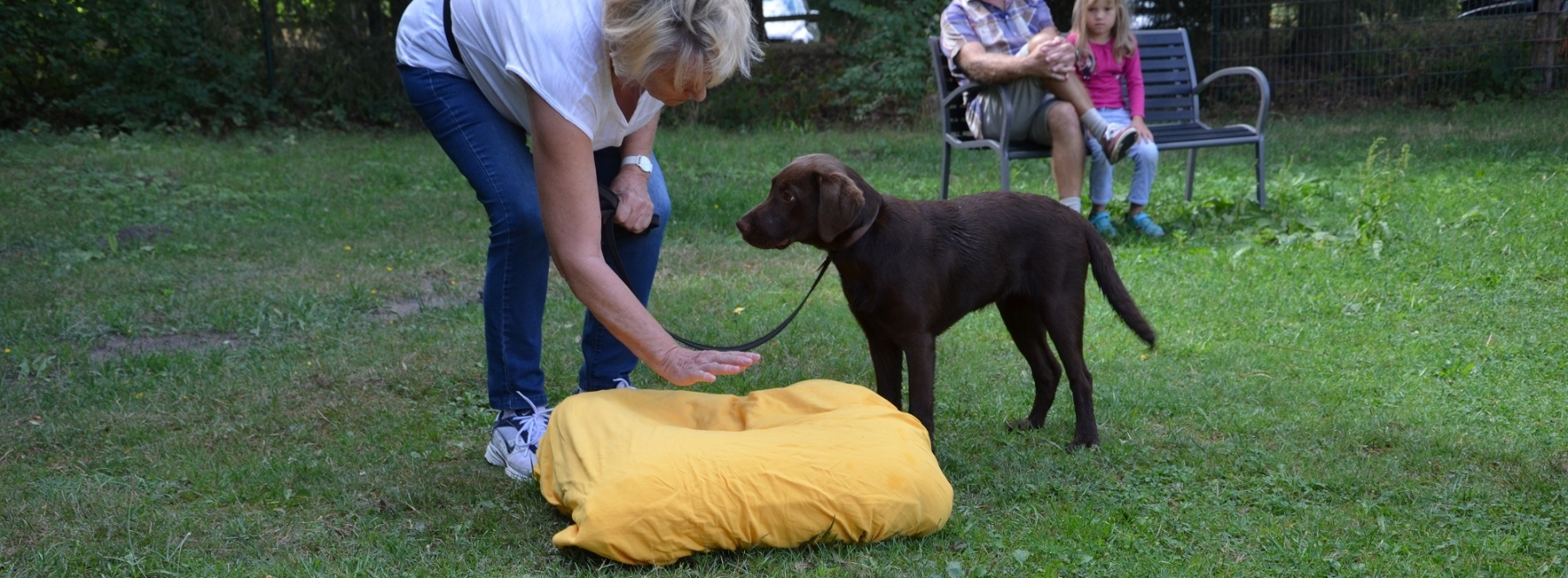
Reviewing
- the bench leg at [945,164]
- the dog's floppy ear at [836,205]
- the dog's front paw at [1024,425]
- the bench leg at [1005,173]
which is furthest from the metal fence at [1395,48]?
the dog's floppy ear at [836,205]

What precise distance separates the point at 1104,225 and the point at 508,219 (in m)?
4.12

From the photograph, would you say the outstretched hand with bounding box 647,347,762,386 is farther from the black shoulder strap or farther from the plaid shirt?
the plaid shirt

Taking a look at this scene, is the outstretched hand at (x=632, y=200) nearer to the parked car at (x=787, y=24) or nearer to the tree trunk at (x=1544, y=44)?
Result: the tree trunk at (x=1544, y=44)

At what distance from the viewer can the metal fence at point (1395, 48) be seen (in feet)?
37.3

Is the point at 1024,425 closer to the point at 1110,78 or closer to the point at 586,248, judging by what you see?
the point at 586,248

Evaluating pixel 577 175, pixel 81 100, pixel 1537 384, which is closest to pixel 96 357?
pixel 577 175

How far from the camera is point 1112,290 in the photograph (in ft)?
11.5

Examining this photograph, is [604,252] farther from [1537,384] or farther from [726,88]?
[726,88]

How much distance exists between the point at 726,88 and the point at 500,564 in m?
10.9

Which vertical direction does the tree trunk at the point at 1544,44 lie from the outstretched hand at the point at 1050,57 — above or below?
below

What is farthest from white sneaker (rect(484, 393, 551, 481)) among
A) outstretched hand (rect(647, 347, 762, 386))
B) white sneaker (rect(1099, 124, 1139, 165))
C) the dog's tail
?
white sneaker (rect(1099, 124, 1139, 165))

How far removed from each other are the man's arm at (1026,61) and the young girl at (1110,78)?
11.7 inches

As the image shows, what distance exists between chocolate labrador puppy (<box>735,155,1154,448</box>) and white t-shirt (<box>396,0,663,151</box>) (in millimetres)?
536

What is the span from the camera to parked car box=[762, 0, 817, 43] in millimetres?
14172
